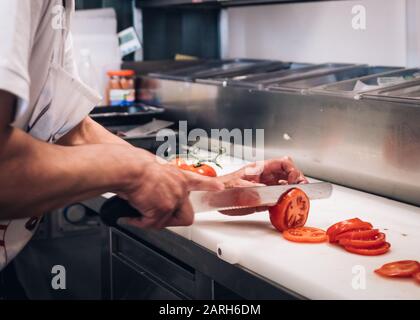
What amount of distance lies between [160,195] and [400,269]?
0.52 m

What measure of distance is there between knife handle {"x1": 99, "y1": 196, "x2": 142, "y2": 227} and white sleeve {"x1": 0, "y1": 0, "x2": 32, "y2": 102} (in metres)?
0.37

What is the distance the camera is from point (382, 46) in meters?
2.43

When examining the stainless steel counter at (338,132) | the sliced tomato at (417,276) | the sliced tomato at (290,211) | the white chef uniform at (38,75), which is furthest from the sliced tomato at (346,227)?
the white chef uniform at (38,75)

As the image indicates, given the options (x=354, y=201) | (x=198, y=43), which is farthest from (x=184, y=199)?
(x=198, y=43)

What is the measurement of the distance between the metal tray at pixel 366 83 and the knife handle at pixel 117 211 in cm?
99

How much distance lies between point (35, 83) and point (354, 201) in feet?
3.40

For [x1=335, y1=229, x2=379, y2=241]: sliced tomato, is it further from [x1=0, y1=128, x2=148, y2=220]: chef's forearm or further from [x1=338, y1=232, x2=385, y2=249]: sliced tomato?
[x1=0, y1=128, x2=148, y2=220]: chef's forearm

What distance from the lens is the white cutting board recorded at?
3.93ft

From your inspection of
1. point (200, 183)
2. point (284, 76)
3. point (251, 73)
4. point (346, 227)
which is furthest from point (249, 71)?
point (200, 183)

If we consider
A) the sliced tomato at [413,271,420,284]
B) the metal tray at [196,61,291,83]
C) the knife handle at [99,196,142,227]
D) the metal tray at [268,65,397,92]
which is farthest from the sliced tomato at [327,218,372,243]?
the metal tray at [196,61,291,83]

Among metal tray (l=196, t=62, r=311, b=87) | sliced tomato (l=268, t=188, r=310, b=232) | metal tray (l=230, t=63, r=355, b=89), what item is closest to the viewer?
sliced tomato (l=268, t=188, r=310, b=232)

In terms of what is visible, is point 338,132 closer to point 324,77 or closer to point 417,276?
point 324,77

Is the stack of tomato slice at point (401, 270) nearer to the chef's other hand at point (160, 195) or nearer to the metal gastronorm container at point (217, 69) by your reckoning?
the chef's other hand at point (160, 195)
